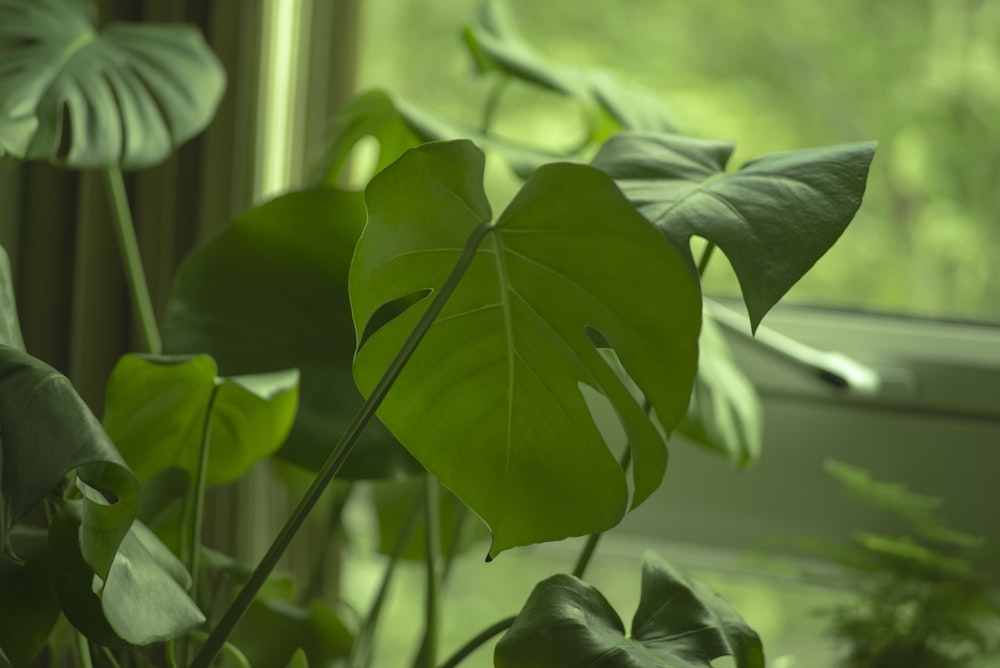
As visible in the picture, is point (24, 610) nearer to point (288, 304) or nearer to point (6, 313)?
point (6, 313)

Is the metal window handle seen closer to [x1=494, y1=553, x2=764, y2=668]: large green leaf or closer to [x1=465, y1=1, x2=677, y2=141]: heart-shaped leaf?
[x1=465, y1=1, x2=677, y2=141]: heart-shaped leaf

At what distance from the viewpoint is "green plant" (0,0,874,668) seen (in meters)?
0.44

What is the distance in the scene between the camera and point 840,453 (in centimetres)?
116

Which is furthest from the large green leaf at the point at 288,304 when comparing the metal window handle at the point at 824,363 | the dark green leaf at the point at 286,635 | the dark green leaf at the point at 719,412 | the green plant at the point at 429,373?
the metal window handle at the point at 824,363

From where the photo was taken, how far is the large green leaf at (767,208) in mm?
439

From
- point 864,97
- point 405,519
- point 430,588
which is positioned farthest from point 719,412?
point 864,97

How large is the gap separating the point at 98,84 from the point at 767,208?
0.49 metres

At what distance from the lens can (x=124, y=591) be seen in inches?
16.8

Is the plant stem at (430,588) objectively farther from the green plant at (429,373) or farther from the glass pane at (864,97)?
the glass pane at (864,97)

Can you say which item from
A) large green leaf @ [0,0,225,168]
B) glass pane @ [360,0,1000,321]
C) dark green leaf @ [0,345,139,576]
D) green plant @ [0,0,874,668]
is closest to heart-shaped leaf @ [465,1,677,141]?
green plant @ [0,0,874,668]

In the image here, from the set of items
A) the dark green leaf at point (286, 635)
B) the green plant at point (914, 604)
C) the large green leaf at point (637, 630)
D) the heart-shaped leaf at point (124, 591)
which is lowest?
the green plant at point (914, 604)

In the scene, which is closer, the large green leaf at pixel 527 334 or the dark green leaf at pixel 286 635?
the large green leaf at pixel 527 334

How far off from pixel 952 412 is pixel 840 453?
0.12m

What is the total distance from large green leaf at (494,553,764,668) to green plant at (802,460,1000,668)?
1.57 ft
